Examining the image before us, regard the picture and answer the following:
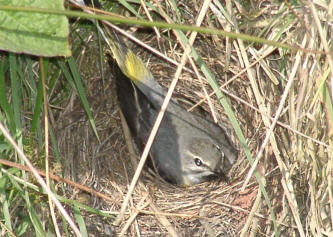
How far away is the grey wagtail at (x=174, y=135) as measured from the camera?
16.9ft

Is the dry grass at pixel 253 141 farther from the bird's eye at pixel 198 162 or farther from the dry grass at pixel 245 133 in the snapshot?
the bird's eye at pixel 198 162

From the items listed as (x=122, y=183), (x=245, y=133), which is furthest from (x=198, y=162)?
(x=122, y=183)

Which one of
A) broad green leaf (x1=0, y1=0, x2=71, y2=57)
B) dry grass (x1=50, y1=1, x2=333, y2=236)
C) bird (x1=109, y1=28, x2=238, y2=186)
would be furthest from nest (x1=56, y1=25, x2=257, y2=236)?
broad green leaf (x1=0, y1=0, x2=71, y2=57)

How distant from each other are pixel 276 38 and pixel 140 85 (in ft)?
4.66

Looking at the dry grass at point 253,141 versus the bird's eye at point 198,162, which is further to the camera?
the bird's eye at point 198,162

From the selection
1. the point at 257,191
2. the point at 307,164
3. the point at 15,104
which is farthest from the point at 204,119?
the point at 15,104

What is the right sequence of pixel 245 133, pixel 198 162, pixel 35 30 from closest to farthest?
pixel 35 30
pixel 245 133
pixel 198 162

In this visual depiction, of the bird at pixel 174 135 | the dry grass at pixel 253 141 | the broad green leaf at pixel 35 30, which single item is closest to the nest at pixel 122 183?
the dry grass at pixel 253 141

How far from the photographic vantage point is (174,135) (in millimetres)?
5426

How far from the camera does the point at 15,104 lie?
4.29 meters

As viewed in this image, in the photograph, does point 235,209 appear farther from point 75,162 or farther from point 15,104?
point 15,104

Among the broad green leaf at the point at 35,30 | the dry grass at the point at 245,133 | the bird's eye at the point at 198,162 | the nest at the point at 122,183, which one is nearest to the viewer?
the broad green leaf at the point at 35,30

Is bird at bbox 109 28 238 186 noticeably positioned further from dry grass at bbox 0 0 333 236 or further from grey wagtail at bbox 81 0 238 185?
dry grass at bbox 0 0 333 236

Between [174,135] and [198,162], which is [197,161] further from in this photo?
[174,135]
